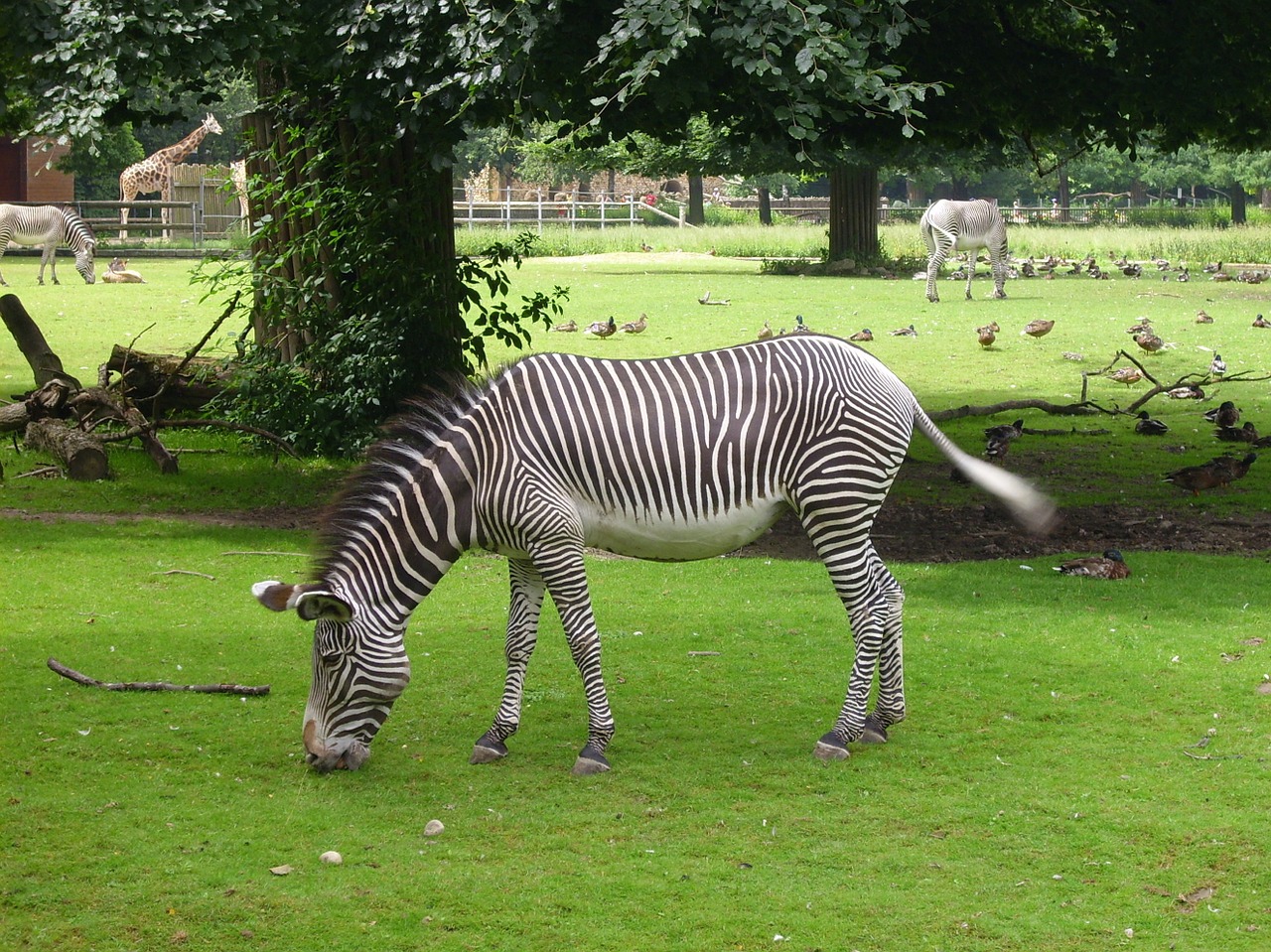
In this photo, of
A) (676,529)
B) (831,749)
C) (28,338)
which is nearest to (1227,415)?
(831,749)

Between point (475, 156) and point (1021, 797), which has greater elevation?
point (475, 156)

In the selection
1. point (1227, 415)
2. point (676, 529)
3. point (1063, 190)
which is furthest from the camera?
point (1063, 190)

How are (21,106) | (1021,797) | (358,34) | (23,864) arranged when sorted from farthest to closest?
(21,106), (358,34), (1021,797), (23,864)

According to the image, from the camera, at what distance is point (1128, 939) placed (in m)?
5.08

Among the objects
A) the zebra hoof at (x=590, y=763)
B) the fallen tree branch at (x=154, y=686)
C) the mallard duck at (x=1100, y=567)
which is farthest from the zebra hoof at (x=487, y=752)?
the mallard duck at (x=1100, y=567)

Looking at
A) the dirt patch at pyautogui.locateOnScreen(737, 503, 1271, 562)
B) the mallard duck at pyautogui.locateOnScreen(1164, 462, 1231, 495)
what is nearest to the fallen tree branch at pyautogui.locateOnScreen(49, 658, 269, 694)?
the dirt patch at pyautogui.locateOnScreen(737, 503, 1271, 562)

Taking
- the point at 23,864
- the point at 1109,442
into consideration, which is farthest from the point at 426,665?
the point at 1109,442

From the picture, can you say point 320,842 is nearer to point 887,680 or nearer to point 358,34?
point 887,680

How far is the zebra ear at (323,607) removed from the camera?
6.00 metres

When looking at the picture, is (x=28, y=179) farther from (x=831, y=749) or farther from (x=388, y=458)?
(x=831, y=749)

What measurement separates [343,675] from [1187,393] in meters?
14.7

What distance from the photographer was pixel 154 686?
773 centimetres

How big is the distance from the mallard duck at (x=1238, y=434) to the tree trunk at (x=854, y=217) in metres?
22.7

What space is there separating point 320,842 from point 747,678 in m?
3.08
